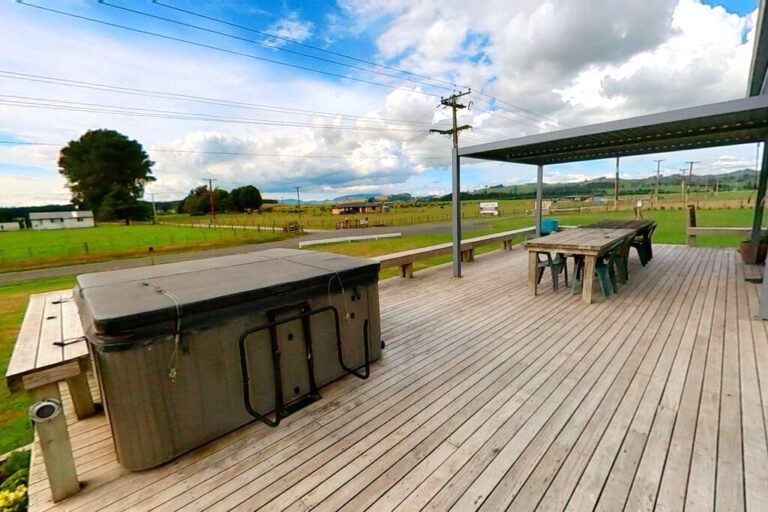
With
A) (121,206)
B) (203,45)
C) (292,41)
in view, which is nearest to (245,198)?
(121,206)

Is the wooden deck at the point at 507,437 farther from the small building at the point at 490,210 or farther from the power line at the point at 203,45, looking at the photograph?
the small building at the point at 490,210

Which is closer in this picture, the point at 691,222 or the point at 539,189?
the point at 691,222

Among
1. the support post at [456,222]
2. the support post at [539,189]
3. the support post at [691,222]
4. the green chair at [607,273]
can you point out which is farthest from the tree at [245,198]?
the green chair at [607,273]

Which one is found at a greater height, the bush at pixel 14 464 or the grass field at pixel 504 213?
the grass field at pixel 504 213

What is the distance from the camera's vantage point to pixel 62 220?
48.0 metres

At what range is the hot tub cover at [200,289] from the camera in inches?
63.9

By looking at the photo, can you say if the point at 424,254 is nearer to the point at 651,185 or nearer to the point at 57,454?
the point at 57,454

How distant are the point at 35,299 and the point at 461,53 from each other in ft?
41.7

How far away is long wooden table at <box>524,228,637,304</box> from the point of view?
4.23 meters

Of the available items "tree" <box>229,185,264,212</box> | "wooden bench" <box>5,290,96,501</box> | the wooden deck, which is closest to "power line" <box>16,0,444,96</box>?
"wooden bench" <box>5,290,96,501</box>

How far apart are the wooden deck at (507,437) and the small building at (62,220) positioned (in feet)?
196

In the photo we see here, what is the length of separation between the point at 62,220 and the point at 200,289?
215 feet

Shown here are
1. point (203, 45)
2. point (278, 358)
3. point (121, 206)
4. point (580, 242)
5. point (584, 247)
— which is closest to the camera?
point (278, 358)

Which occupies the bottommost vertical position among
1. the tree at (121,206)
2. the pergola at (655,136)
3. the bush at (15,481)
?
the bush at (15,481)
